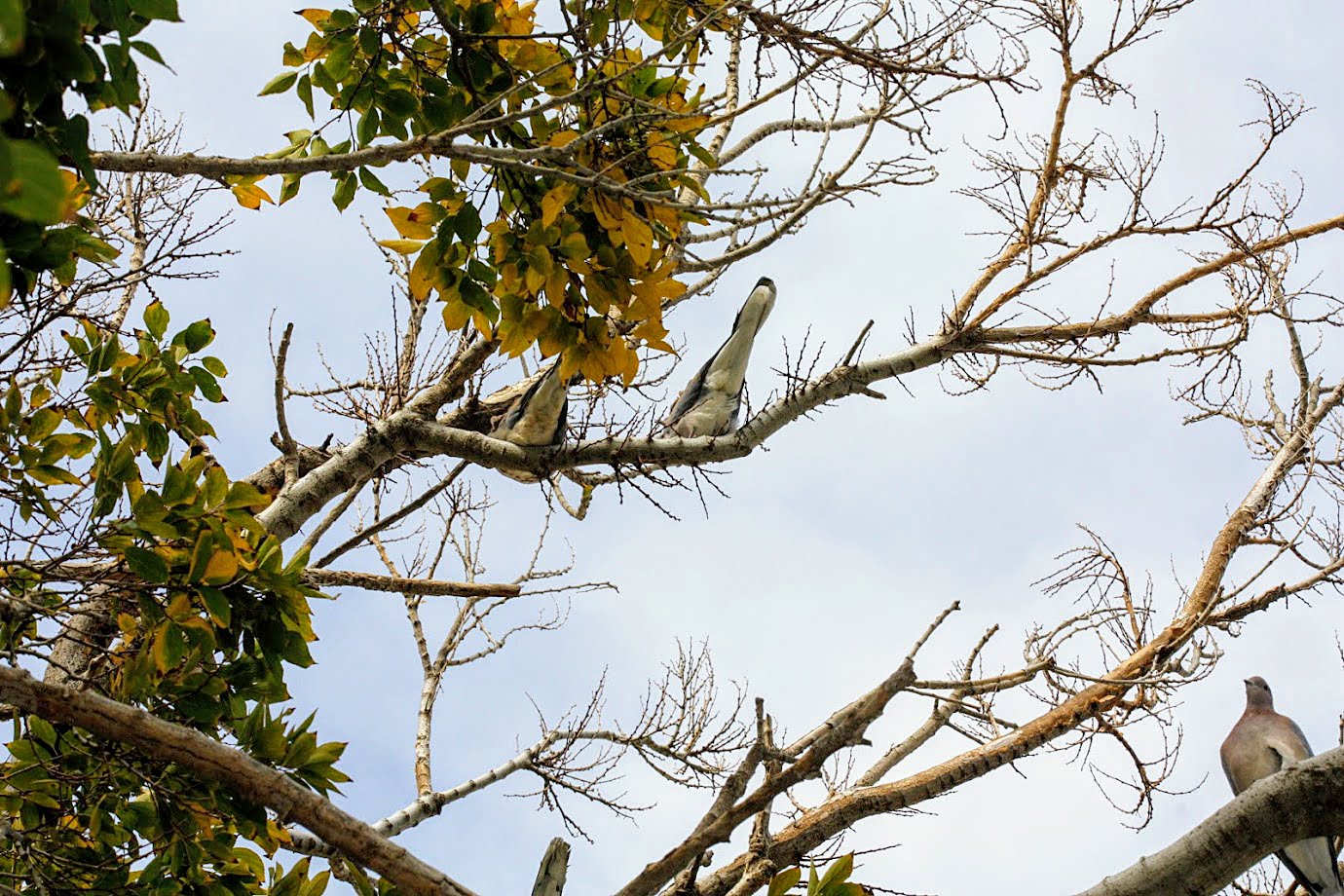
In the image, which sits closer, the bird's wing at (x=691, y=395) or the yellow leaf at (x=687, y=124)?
the yellow leaf at (x=687, y=124)

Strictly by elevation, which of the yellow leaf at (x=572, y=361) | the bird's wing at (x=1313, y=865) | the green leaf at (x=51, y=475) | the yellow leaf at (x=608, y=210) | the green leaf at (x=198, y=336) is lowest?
the bird's wing at (x=1313, y=865)

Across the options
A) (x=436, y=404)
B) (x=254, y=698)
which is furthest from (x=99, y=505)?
(x=436, y=404)

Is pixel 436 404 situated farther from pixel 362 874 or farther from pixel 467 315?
pixel 362 874

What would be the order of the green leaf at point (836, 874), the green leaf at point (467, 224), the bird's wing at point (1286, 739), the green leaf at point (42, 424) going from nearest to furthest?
1. the green leaf at point (836, 874)
2. the green leaf at point (467, 224)
3. the green leaf at point (42, 424)
4. the bird's wing at point (1286, 739)

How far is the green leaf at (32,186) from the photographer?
1206 millimetres

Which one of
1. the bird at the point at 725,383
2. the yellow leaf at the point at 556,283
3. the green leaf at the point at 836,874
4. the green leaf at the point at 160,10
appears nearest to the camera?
the green leaf at the point at 160,10

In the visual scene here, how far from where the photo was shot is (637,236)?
9.50ft

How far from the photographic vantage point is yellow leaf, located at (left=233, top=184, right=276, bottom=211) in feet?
10.8

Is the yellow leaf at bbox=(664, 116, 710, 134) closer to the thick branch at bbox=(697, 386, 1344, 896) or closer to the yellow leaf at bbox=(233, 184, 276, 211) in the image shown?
the yellow leaf at bbox=(233, 184, 276, 211)

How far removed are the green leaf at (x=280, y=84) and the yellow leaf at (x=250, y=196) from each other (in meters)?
0.29

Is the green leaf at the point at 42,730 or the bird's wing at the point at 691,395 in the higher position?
the bird's wing at the point at 691,395

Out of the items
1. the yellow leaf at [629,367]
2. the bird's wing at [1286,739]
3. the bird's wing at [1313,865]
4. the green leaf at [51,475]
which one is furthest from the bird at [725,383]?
the bird's wing at [1286,739]

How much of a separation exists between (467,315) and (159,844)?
1.80 m

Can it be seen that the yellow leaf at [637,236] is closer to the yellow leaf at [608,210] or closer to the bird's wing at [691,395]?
the yellow leaf at [608,210]
